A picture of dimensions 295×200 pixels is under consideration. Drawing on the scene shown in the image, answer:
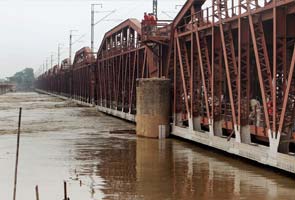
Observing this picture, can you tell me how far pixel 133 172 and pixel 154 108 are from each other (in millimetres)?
14261

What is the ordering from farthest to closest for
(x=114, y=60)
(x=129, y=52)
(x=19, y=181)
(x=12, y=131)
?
(x=114, y=60) → (x=129, y=52) → (x=12, y=131) → (x=19, y=181)

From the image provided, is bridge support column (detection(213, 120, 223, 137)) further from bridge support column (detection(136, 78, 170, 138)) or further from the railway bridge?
bridge support column (detection(136, 78, 170, 138))

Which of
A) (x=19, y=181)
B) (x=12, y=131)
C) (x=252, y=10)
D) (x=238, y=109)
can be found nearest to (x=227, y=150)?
(x=238, y=109)

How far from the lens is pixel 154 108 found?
35875 millimetres

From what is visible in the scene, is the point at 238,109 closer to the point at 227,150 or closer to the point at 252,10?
the point at 227,150

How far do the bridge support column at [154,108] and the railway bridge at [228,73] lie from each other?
1.63 feet

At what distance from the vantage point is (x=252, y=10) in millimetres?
23094

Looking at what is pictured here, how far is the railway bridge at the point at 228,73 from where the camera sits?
829 inches

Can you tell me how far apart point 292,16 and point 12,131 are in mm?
25715

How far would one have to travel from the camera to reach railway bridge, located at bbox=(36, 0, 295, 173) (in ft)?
69.1

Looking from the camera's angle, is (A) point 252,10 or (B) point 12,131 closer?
(A) point 252,10

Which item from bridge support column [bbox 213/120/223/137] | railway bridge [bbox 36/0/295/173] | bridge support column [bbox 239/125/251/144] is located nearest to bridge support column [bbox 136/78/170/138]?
railway bridge [bbox 36/0/295/173]

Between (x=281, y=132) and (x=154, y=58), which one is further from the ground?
(x=154, y=58)

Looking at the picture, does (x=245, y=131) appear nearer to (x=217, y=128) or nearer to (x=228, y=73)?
(x=228, y=73)
